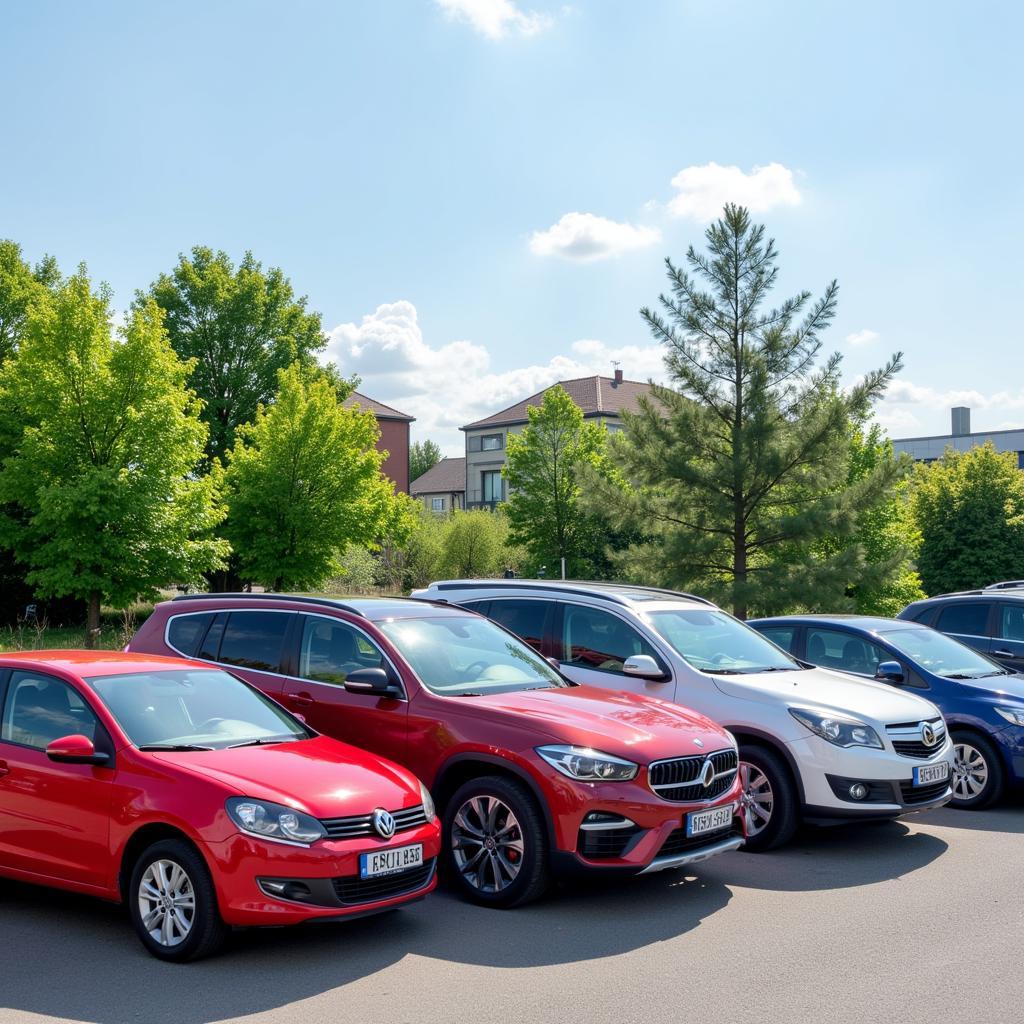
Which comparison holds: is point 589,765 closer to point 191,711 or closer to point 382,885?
point 382,885

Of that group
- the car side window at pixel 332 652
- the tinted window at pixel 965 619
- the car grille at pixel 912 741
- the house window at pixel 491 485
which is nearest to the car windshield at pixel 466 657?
the car side window at pixel 332 652

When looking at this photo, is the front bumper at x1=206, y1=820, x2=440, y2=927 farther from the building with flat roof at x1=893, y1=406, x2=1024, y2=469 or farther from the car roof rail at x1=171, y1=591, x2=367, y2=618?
the building with flat roof at x1=893, y1=406, x2=1024, y2=469

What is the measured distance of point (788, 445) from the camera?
23531mm

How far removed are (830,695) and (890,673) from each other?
1.70m

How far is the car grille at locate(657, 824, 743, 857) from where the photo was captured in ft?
21.7

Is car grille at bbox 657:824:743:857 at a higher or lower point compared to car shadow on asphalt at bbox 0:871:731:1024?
higher

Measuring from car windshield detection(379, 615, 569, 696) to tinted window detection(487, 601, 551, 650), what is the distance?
0.97 metres

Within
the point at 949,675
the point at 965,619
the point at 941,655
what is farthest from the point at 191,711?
the point at 965,619

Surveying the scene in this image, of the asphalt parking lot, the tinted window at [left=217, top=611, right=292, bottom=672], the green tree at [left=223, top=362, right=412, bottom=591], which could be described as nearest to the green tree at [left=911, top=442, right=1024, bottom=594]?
the green tree at [left=223, top=362, right=412, bottom=591]

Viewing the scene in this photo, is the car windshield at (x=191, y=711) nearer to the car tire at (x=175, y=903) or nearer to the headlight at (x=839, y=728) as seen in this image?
the car tire at (x=175, y=903)

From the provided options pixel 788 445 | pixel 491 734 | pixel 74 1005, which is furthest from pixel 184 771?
pixel 788 445

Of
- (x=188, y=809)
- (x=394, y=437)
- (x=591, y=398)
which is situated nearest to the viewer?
(x=188, y=809)

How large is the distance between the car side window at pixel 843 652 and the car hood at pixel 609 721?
3.74 metres

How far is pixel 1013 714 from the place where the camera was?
32.7 feet
